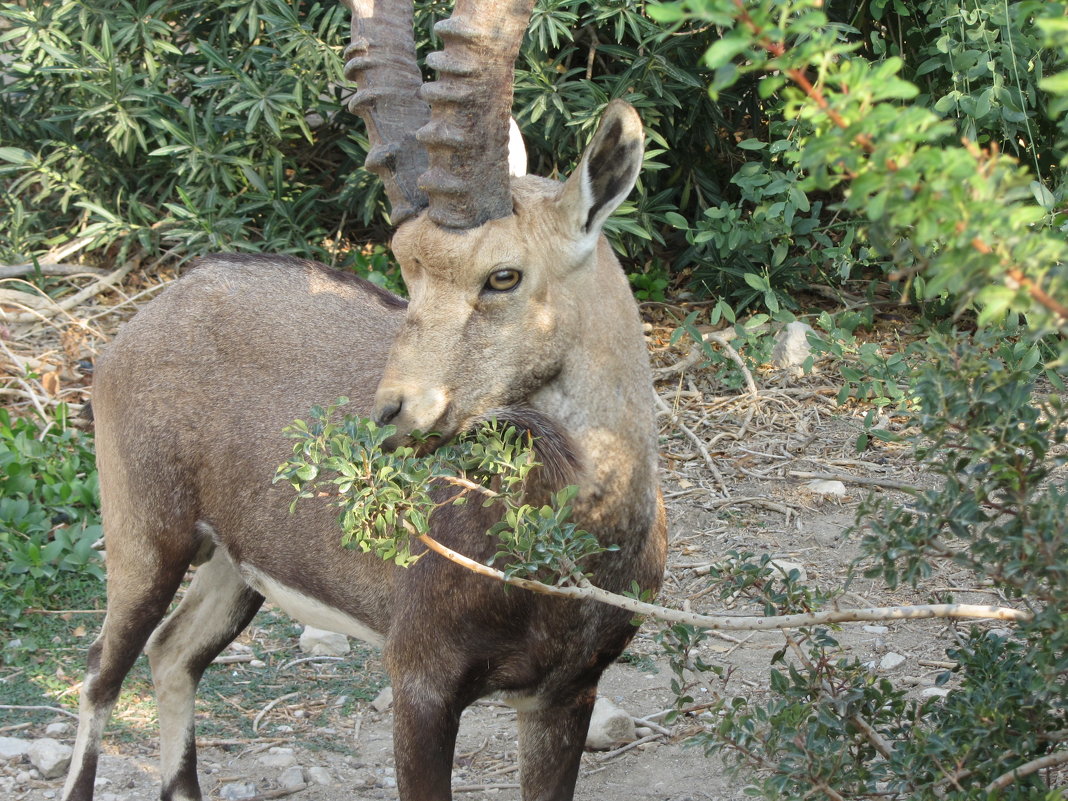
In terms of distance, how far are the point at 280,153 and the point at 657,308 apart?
2.58 metres

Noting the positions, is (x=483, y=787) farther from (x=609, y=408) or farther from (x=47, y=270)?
(x=47, y=270)

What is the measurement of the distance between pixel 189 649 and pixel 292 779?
2.14 ft

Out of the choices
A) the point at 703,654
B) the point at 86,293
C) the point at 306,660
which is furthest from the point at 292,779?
the point at 86,293

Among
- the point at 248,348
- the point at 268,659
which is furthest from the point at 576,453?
the point at 268,659

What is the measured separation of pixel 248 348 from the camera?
4473 millimetres

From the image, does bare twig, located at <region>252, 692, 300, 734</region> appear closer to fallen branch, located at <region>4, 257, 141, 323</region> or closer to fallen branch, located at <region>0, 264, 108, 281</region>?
fallen branch, located at <region>4, 257, 141, 323</region>

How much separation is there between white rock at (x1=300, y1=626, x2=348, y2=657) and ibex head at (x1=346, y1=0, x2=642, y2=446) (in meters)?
2.84

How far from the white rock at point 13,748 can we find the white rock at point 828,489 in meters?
3.75

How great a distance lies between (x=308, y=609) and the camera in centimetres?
433

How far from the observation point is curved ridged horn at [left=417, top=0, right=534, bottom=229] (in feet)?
10.2

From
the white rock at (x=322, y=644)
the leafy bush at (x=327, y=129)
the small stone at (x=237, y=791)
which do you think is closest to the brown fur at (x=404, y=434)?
the small stone at (x=237, y=791)

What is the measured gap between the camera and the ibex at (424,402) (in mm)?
3166

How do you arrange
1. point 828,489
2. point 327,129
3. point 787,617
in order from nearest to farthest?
point 787,617
point 828,489
point 327,129

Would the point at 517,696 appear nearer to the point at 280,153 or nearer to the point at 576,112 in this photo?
the point at 576,112
